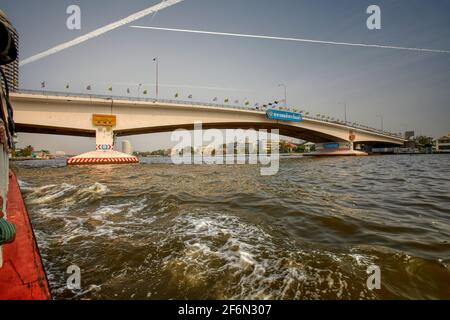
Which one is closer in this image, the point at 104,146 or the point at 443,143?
the point at 104,146

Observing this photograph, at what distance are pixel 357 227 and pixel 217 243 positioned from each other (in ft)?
9.36

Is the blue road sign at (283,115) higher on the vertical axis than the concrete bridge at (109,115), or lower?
higher

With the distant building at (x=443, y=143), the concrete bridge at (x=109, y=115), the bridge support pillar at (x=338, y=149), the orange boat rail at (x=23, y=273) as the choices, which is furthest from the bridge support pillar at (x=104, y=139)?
the distant building at (x=443, y=143)

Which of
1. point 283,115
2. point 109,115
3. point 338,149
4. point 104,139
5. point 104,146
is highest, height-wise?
point 283,115

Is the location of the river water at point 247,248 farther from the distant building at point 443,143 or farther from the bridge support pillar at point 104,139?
the distant building at point 443,143

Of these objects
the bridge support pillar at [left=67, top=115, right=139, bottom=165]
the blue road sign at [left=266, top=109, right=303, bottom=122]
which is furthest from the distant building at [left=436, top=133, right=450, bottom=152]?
the bridge support pillar at [left=67, top=115, right=139, bottom=165]

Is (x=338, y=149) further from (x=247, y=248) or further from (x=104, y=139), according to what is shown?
(x=247, y=248)

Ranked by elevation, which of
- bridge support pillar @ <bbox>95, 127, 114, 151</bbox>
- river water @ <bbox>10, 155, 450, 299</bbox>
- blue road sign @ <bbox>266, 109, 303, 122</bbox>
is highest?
blue road sign @ <bbox>266, 109, 303, 122</bbox>

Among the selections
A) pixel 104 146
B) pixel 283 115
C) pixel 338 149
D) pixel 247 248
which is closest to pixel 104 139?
pixel 104 146

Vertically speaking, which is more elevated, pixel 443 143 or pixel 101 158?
pixel 443 143

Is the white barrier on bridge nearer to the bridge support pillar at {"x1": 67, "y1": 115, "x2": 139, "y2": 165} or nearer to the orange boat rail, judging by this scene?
the bridge support pillar at {"x1": 67, "y1": 115, "x2": 139, "y2": 165}

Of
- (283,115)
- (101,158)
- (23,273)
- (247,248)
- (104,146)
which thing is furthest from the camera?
(283,115)

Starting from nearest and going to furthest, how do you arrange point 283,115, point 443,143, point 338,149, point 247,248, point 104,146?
1. point 247,248
2. point 104,146
3. point 283,115
4. point 338,149
5. point 443,143
